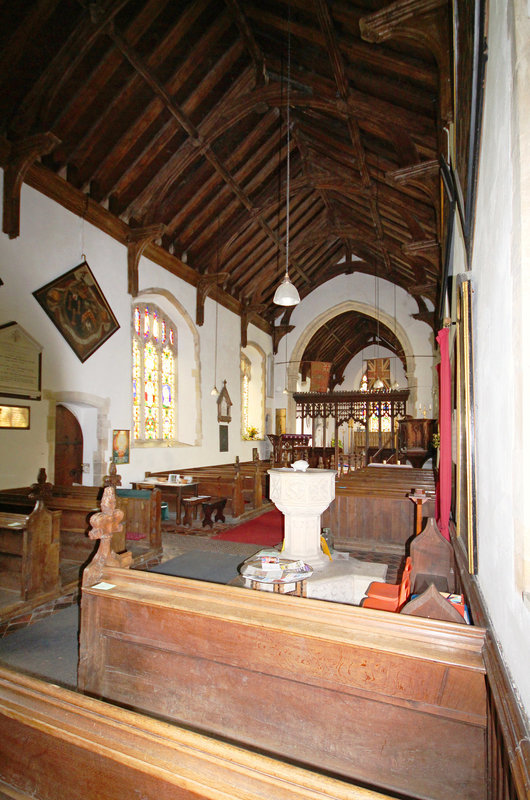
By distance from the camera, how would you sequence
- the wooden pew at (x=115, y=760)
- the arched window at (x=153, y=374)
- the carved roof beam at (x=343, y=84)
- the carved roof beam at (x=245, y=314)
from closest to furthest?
1. the wooden pew at (x=115, y=760)
2. the carved roof beam at (x=343, y=84)
3. the arched window at (x=153, y=374)
4. the carved roof beam at (x=245, y=314)

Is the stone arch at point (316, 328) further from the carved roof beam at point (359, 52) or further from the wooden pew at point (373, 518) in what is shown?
the carved roof beam at point (359, 52)

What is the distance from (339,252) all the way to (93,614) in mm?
13549

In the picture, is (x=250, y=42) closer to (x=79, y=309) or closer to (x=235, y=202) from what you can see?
(x=235, y=202)

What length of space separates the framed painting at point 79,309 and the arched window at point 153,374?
1.25 meters

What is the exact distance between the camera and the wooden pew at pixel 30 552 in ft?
11.9

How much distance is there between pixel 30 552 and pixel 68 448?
161 inches

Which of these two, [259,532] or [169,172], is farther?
[169,172]

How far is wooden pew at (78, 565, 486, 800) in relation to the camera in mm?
1413

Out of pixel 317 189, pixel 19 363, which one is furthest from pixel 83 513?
pixel 317 189

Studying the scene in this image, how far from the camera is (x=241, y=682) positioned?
172 centimetres

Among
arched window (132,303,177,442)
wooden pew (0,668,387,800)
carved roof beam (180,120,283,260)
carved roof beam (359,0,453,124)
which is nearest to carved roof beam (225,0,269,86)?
carved roof beam (180,120,283,260)

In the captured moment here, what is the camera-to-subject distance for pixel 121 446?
305 inches

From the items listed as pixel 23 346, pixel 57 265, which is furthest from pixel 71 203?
pixel 23 346

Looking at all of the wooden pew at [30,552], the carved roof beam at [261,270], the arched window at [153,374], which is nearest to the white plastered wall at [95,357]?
the arched window at [153,374]
